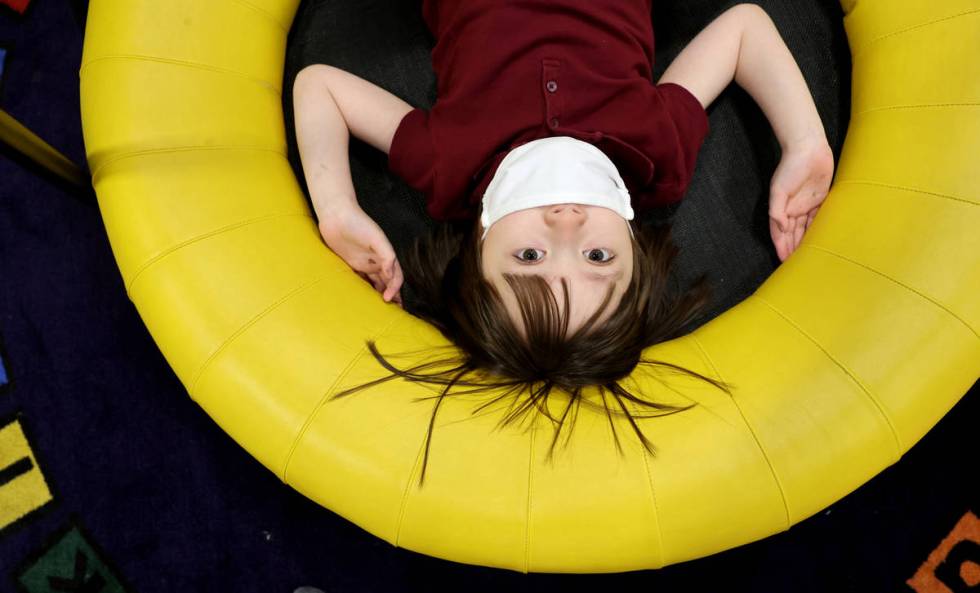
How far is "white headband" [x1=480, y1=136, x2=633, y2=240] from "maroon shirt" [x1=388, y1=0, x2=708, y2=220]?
42 millimetres

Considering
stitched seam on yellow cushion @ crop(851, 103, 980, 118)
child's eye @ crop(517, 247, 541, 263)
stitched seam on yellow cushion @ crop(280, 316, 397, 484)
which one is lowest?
stitched seam on yellow cushion @ crop(280, 316, 397, 484)

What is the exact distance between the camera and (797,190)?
42.7 inches

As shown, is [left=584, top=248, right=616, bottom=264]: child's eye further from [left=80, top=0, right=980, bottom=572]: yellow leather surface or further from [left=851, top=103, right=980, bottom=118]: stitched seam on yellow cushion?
[left=851, top=103, right=980, bottom=118]: stitched seam on yellow cushion

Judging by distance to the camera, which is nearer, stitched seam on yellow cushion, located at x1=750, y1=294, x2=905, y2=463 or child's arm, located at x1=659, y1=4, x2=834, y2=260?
stitched seam on yellow cushion, located at x1=750, y1=294, x2=905, y2=463

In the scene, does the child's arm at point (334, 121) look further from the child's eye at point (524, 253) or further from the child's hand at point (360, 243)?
the child's eye at point (524, 253)

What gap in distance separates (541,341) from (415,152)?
0.35 m

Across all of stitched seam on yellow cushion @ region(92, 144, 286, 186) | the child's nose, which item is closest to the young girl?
the child's nose

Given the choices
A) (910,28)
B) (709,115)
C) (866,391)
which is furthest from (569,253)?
(910,28)

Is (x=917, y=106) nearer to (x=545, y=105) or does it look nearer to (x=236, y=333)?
(x=545, y=105)

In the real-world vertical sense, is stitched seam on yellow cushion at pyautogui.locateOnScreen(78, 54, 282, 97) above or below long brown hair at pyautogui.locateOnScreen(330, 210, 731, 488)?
above

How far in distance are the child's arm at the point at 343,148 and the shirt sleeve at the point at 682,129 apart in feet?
1.32

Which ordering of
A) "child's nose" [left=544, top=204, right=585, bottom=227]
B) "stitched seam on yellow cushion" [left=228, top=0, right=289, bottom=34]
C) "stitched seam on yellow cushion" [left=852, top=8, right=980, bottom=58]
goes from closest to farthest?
1. "child's nose" [left=544, top=204, right=585, bottom=227]
2. "stitched seam on yellow cushion" [left=852, top=8, right=980, bottom=58]
3. "stitched seam on yellow cushion" [left=228, top=0, right=289, bottom=34]

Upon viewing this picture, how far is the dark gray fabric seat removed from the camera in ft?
3.77

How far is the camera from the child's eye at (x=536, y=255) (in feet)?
2.83
